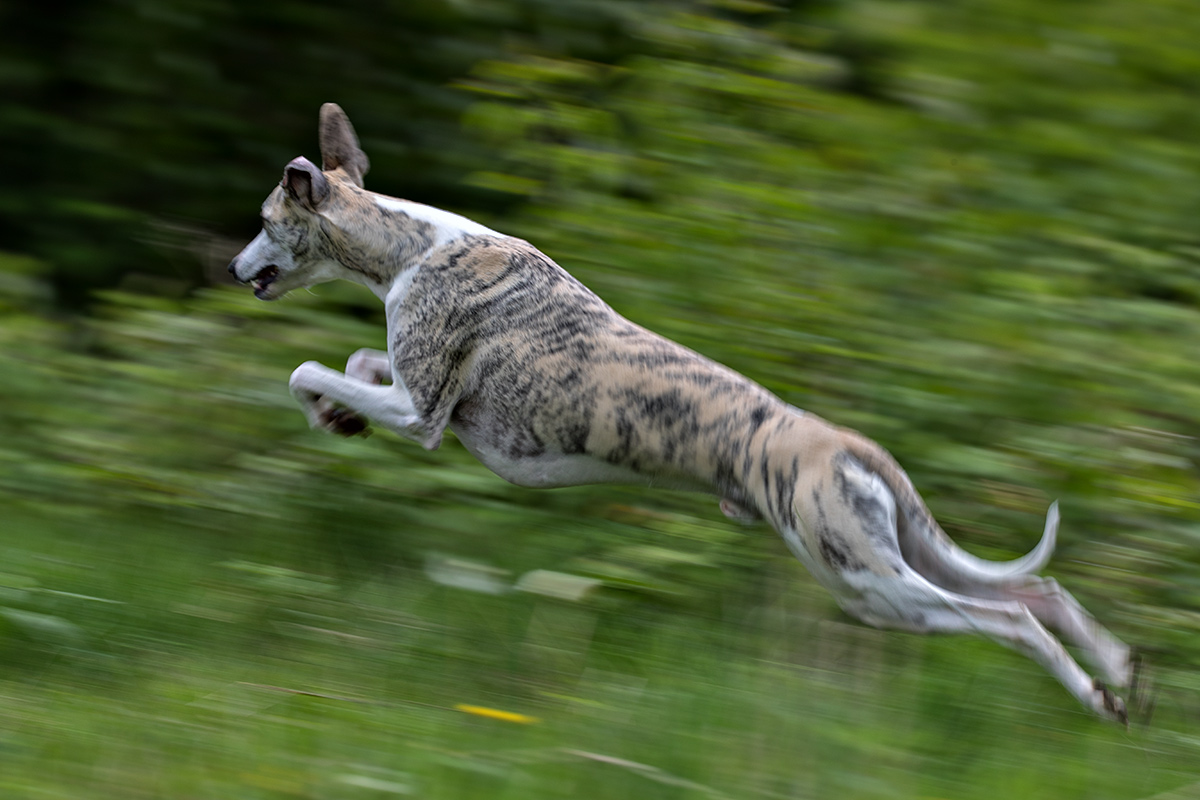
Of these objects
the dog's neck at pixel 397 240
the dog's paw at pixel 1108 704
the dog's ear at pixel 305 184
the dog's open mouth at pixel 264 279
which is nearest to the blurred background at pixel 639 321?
the dog's paw at pixel 1108 704

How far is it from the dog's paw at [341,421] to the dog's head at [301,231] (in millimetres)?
505

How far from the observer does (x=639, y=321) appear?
245 inches

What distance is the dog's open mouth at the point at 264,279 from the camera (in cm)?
464

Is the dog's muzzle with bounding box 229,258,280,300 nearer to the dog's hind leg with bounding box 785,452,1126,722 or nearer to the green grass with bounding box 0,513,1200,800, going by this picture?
the green grass with bounding box 0,513,1200,800

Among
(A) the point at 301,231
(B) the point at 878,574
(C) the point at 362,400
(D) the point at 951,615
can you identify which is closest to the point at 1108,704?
(D) the point at 951,615

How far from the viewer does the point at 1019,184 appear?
735cm

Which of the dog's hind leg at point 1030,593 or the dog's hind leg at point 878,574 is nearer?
the dog's hind leg at point 878,574

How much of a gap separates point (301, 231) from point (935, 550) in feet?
8.27

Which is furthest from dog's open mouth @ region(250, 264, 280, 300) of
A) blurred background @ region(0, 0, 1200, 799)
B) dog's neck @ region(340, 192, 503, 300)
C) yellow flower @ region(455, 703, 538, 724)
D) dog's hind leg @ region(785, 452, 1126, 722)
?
dog's hind leg @ region(785, 452, 1126, 722)

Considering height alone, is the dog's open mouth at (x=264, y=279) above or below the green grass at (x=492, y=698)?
above

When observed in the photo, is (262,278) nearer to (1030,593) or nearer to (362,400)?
(362,400)

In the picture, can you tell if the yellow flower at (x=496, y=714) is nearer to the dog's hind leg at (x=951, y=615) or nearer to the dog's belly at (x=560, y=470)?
the dog's belly at (x=560, y=470)

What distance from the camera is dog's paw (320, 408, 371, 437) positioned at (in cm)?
457

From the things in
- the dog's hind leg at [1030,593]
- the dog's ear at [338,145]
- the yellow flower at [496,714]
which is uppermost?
the dog's ear at [338,145]
